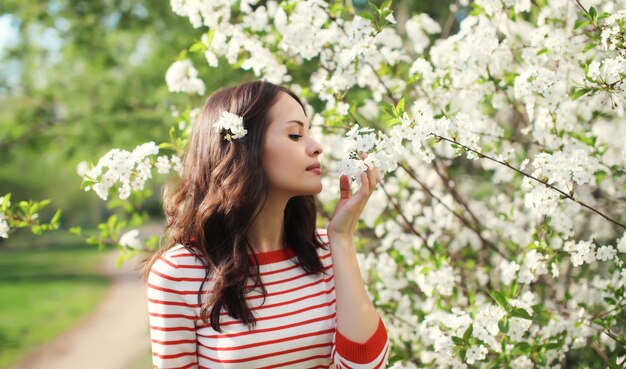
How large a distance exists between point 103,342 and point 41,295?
16.3 ft

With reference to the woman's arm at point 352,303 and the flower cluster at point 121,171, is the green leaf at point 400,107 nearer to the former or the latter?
the woman's arm at point 352,303

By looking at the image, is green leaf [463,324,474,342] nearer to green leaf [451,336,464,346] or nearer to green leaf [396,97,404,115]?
green leaf [451,336,464,346]

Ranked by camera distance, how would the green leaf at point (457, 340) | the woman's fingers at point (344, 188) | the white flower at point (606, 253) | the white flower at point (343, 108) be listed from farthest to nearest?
the white flower at point (343, 108), the white flower at point (606, 253), the green leaf at point (457, 340), the woman's fingers at point (344, 188)

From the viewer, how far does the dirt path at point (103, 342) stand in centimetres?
679

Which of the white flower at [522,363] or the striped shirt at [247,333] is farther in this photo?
the white flower at [522,363]

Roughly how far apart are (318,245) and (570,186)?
87 centimetres

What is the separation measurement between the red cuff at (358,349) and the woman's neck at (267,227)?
39 cm

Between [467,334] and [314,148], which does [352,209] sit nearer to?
[314,148]

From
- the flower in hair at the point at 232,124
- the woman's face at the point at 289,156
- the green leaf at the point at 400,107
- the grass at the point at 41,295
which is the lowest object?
the grass at the point at 41,295

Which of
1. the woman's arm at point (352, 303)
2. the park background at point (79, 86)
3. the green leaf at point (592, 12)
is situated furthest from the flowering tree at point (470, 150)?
the park background at point (79, 86)

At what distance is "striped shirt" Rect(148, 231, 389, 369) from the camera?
1711 mm

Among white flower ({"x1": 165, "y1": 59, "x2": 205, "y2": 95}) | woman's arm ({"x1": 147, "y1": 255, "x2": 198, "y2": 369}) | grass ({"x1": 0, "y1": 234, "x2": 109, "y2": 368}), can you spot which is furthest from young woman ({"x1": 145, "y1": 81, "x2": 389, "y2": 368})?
grass ({"x1": 0, "y1": 234, "x2": 109, "y2": 368})

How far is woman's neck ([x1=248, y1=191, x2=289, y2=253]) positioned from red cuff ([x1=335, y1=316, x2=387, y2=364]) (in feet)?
1.29

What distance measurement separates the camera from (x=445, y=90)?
2.62m
